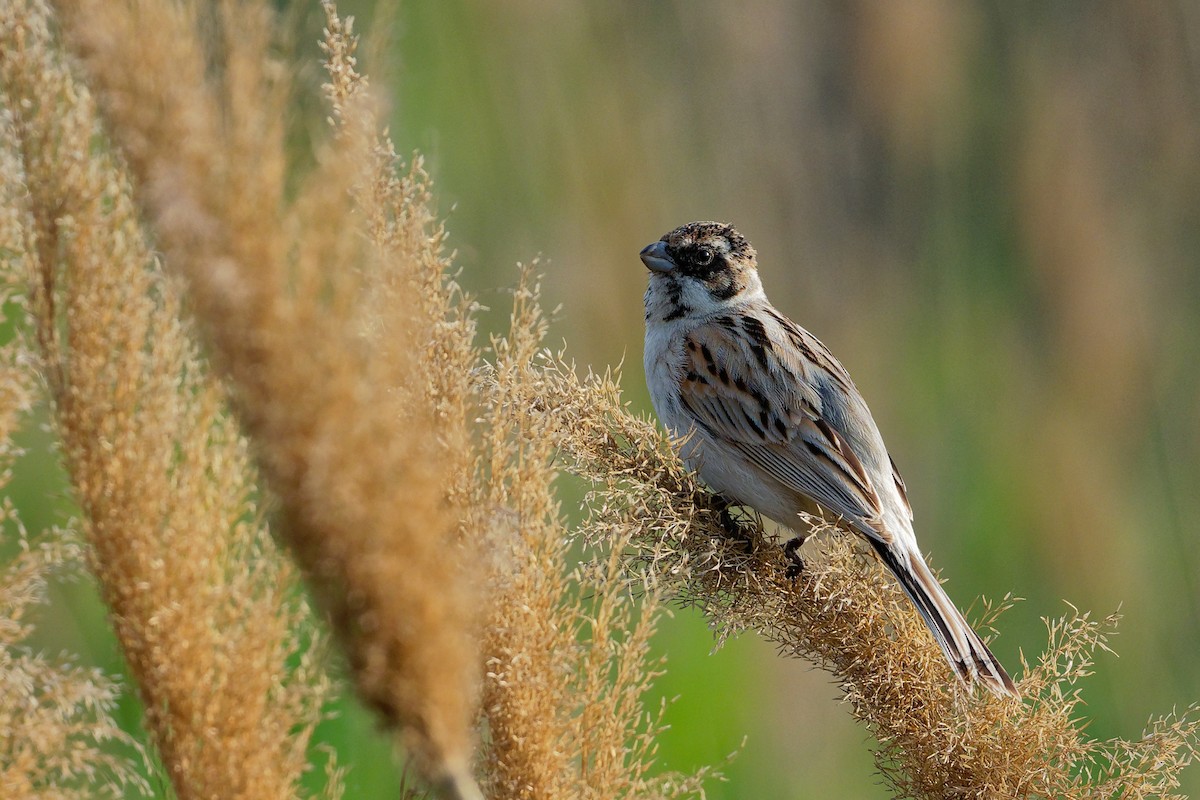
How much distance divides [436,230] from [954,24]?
4.25 meters

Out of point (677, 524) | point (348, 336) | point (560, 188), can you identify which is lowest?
point (677, 524)

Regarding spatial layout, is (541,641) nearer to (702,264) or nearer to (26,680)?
(26,680)

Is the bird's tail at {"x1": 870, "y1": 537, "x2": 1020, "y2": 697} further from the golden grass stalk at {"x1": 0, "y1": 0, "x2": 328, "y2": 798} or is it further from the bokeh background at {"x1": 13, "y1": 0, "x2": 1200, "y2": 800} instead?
the bokeh background at {"x1": 13, "y1": 0, "x2": 1200, "y2": 800}

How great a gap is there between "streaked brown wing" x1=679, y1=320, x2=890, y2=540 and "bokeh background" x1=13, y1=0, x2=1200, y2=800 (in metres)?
0.91

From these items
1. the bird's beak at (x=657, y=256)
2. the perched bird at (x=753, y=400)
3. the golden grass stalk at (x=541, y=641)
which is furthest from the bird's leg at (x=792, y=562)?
the bird's beak at (x=657, y=256)

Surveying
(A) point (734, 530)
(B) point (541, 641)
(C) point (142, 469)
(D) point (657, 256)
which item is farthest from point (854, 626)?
(D) point (657, 256)

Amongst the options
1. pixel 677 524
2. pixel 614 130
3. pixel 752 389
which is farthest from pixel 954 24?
pixel 677 524

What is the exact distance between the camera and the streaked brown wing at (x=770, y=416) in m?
3.13

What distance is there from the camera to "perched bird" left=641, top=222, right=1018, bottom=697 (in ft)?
10.3

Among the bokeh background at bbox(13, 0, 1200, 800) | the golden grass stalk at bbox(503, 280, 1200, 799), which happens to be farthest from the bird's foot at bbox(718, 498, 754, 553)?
the bokeh background at bbox(13, 0, 1200, 800)

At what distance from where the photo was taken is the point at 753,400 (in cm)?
338

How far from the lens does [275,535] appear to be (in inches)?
45.8

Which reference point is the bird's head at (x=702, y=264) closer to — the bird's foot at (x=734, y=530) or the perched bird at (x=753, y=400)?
the perched bird at (x=753, y=400)

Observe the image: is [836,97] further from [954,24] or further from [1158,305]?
[1158,305]
